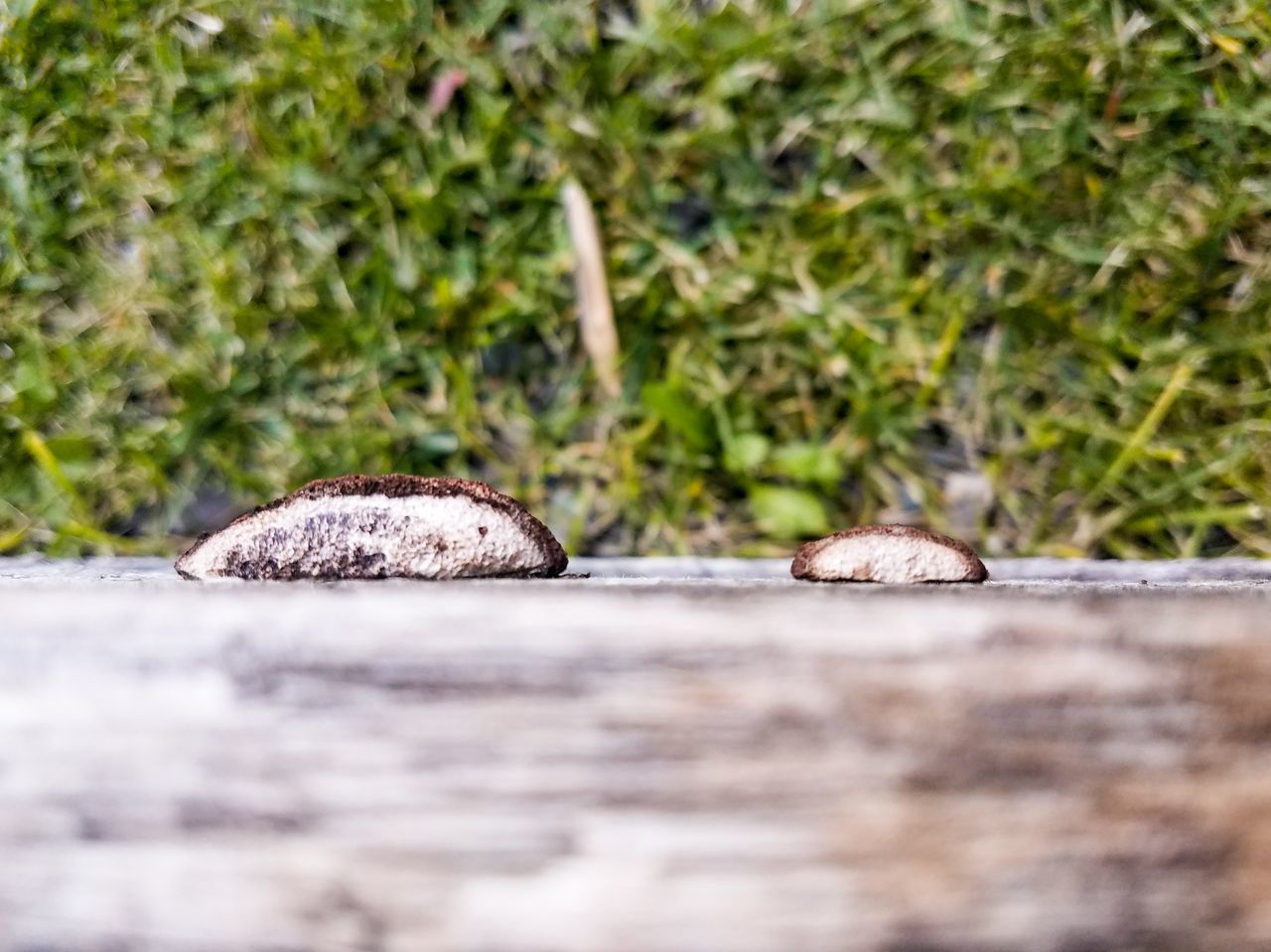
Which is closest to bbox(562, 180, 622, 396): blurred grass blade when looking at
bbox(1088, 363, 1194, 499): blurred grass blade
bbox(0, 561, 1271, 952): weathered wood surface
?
bbox(1088, 363, 1194, 499): blurred grass blade

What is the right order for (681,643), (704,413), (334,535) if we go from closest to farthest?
(681,643)
(334,535)
(704,413)

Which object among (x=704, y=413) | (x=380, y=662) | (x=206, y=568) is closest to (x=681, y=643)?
(x=380, y=662)

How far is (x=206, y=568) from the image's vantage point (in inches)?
41.4

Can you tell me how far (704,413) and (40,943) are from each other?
4.94 ft

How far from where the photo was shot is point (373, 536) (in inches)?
39.8

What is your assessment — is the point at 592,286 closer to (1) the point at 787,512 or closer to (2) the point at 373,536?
(1) the point at 787,512

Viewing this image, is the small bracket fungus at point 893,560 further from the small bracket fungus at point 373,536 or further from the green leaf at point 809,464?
the green leaf at point 809,464

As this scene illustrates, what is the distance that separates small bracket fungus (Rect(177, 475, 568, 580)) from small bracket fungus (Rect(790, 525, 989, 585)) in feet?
1.16

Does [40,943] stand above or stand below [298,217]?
below

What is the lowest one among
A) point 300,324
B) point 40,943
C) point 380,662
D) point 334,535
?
point 40,943

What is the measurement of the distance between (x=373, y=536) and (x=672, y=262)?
1.33m

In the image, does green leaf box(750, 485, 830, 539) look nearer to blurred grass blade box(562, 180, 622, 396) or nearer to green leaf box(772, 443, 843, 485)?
green leaf box(772, 443, 843, 485)

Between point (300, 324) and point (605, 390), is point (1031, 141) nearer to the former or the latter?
point (605, 390)

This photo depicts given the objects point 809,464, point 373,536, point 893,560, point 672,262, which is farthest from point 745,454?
point 373,536
